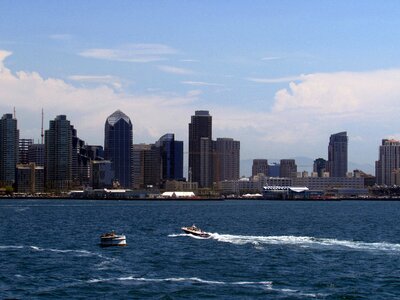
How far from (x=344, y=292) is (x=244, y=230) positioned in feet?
214

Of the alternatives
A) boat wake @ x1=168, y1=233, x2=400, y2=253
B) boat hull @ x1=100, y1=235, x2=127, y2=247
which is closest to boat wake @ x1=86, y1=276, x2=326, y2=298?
boat wake @ x1=168, y1=233, x2=400, y2=253

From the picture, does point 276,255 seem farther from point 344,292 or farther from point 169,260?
point 344,292

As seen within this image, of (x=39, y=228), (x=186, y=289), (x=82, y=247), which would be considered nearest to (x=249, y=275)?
(x=186, y=289)

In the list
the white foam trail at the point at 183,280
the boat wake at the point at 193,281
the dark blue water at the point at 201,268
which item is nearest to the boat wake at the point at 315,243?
the dark blue water at the point at 201,268

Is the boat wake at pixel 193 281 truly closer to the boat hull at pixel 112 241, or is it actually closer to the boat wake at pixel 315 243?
the boat wake at pixel 315 243

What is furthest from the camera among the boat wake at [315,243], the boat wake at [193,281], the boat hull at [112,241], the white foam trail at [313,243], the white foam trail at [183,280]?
the boat hull at [112,241]

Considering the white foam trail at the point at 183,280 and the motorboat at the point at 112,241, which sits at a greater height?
the motorboat at the point at 112,241

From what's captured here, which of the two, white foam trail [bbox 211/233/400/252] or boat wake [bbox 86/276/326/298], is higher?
white foam trail [bbox 211/233/400/252]

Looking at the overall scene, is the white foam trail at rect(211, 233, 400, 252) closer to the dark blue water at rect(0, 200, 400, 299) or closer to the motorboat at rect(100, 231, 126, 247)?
the dark blue water at rect(0, 200, 400, 299)

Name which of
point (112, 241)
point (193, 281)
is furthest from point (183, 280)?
point (112, 241)

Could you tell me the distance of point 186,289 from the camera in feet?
194

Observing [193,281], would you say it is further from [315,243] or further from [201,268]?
[315,243]

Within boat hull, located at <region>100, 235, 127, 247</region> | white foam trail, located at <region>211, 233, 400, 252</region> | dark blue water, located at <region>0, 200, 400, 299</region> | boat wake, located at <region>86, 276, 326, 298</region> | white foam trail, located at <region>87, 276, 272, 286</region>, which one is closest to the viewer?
dark blue water, located at <region>0, 200, 400, 299</region>

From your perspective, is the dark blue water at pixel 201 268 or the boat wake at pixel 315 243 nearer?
the dark blue water at pixel 201 268
